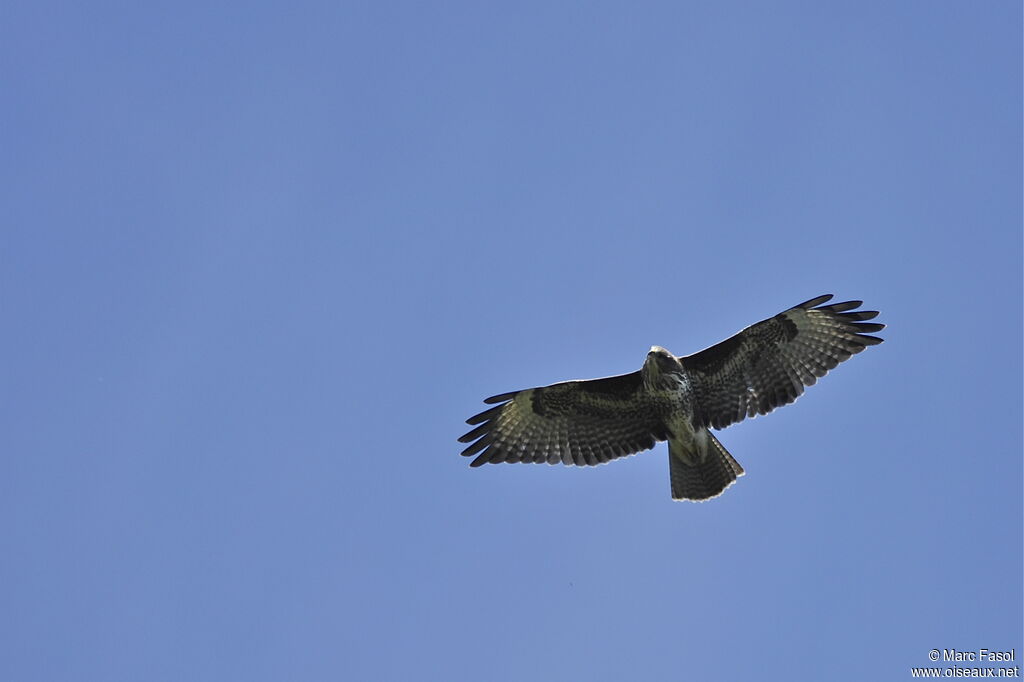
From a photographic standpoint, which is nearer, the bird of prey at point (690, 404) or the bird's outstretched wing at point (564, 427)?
the bird of prey at point (690, 404)

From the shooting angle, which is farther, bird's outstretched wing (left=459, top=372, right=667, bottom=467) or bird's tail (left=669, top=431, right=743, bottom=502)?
bird's outstretched wing (left=459, top=372, right=667, bottom=467)

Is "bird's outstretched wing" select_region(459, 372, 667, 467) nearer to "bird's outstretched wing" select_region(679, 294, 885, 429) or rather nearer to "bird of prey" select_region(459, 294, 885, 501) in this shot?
"bird of prey" select_region(459, 294, 885, 501)

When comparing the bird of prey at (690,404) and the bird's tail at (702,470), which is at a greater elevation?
the bird of prey at (690,404)

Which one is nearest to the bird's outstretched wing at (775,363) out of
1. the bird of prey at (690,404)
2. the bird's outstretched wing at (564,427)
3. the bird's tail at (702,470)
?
the bird of prey at (690,404)

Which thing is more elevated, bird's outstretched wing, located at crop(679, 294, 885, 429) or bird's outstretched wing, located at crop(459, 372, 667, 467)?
bird's outstretched wing, located at crop(679, 294, 885, 429)

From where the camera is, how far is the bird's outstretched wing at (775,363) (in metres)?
11.0

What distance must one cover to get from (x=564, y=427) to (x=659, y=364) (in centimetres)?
151

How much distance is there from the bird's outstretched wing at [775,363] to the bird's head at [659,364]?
51 centimetres

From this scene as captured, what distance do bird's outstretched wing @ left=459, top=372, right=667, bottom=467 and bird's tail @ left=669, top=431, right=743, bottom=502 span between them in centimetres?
33

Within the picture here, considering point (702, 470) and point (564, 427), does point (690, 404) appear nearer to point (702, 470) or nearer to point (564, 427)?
point (702, 470)

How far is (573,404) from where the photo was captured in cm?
1123

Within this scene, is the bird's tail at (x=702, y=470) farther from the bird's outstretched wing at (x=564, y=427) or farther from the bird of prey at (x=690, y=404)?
the bird's outstretched wing at (x=564, y=427)

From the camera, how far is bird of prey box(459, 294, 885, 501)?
10.9 m

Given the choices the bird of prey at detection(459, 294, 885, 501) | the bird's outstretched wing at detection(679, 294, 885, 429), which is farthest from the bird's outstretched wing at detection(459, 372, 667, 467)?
the bird's outstretched wing at detection(679, 294, 885, 429)
